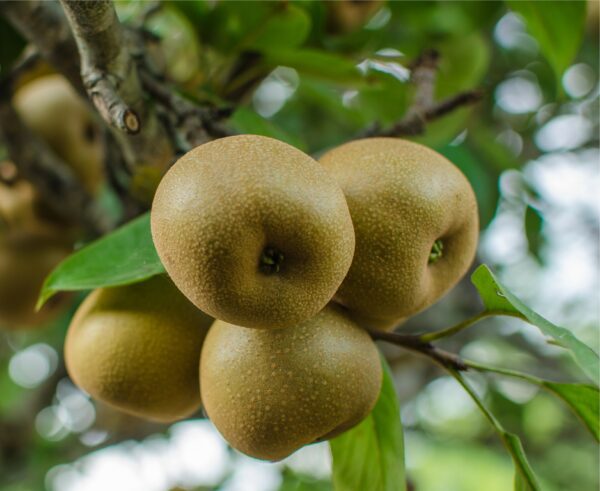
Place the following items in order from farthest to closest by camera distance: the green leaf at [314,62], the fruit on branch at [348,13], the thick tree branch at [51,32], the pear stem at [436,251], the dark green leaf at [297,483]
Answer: the dark green leaf at [297,483] → the fruit on branch at [348,13] → the green leaf at [314,62] → the thick tree branch at [51,32] → the pear stem at [436,251]

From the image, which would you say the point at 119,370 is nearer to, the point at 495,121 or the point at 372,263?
the point at 372,263

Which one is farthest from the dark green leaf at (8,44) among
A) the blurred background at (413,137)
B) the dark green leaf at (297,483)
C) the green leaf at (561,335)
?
the dark green leaf at (297,483)

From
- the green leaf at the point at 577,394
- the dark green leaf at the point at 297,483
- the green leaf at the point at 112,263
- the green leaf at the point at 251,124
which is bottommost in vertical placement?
the dark green leaf at the point at 297,483

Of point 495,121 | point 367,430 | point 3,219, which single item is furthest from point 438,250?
point 495,121

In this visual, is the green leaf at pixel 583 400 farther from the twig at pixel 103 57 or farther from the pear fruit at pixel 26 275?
the pear fruit at pixel 26 275

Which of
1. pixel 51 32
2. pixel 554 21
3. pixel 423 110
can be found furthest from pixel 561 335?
pixel 51 32

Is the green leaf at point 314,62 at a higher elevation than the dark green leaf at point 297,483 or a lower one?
higher

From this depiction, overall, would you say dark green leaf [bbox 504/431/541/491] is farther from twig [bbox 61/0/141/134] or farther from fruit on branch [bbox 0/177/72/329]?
fruit on branch [bbox 0/177/72/329]

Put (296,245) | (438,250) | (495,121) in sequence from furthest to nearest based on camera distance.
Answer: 1. (495,121)
2. (438,250)
3. (296,245)
